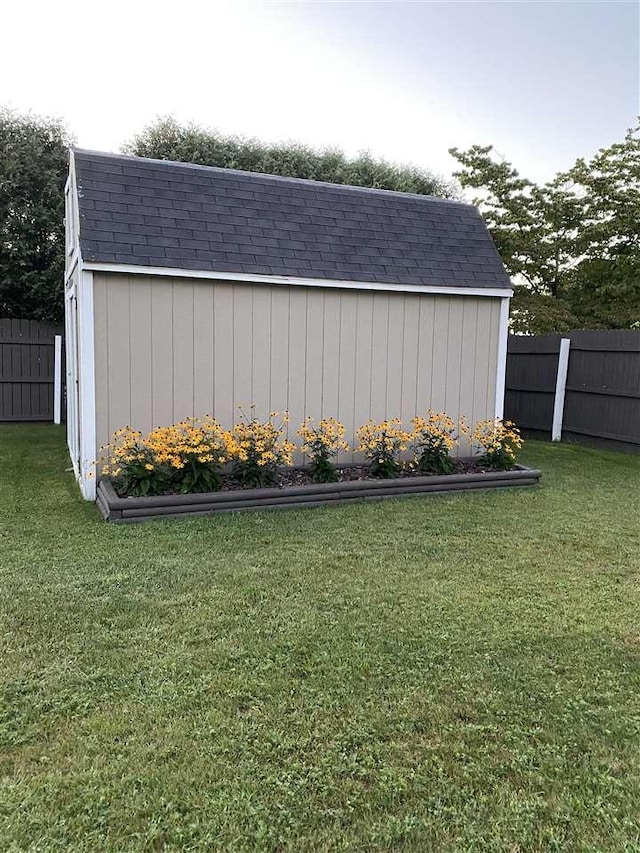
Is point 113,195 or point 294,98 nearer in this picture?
point 113,195

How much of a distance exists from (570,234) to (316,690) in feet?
40.1

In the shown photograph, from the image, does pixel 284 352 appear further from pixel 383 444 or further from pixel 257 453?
pixel 383 444

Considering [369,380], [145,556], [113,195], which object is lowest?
[145,556]

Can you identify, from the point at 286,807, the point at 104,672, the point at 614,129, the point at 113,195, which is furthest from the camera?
the point at 614,129

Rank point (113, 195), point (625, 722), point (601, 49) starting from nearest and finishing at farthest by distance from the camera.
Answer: point (625, 722) < point (113, 195) < point (601, 49)

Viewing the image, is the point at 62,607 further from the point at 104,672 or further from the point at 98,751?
the point at 98,751

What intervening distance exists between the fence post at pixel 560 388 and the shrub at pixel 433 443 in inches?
131

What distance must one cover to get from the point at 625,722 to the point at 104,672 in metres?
2.02

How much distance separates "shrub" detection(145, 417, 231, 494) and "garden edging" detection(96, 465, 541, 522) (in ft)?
0.52

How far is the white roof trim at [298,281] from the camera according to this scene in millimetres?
5207

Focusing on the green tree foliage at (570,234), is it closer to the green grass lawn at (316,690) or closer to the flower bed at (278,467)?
the flower bed at (278,467)

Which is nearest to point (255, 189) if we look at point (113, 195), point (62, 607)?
point (113, 195)

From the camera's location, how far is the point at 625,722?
7.23 feet

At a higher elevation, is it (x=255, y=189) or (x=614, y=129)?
(x=614, y=129)
